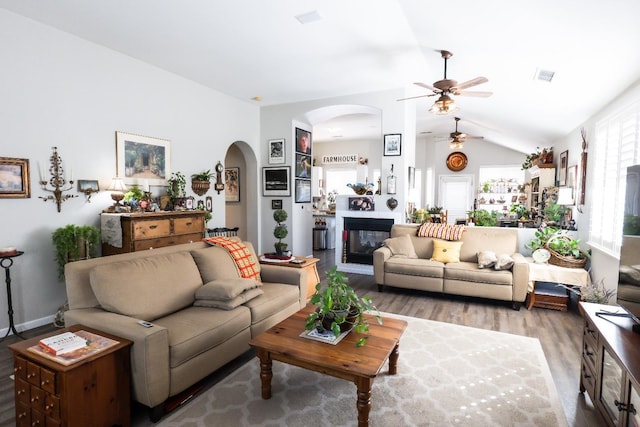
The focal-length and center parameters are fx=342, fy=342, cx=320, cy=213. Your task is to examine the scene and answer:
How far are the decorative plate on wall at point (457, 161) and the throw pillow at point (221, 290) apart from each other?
9074 millimetres

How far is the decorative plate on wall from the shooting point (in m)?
10.3

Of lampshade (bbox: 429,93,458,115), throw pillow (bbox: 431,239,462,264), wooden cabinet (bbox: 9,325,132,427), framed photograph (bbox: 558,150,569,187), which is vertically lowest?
wooden cabinet (bbox: 9,325,132,427)

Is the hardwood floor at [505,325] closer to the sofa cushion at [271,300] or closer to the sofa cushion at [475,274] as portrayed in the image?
the sofa cushion at [475,274]

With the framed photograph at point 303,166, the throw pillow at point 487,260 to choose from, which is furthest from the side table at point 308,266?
the framed photograph at point 303,166

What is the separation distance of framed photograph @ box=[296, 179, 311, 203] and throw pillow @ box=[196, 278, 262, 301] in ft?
13.1

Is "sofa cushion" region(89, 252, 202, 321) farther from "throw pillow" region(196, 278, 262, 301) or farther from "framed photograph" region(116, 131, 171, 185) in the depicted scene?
"framed photograph" region(116, 131, 171, 185)

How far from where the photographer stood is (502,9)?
272 centimetres

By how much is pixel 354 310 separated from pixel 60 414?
1751 mm

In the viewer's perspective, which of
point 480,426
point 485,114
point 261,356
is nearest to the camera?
point 480,426

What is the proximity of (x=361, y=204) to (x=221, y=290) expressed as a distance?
374cm

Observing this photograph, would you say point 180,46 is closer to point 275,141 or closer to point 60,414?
point 275,141

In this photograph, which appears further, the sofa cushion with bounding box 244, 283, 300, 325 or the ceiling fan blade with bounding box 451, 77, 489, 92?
the ceiling fan blade with bounding box 451, 77, 489, 92

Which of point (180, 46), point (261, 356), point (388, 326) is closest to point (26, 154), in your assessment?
point (180, 46)

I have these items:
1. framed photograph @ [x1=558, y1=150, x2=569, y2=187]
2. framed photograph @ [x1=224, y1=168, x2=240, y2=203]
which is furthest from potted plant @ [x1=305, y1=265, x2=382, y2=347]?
framed photograph @ [x1=224, y1=168, x2=240, y2=203]
